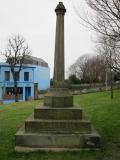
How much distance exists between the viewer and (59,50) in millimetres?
8797

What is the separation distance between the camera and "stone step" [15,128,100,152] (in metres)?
7.38

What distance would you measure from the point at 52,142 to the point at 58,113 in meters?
0.97

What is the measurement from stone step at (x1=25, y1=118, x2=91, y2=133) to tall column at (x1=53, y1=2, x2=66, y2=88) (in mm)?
1505

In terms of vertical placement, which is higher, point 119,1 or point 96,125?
point 119,1

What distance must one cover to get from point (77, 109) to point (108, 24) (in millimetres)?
3343

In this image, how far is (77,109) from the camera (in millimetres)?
8016

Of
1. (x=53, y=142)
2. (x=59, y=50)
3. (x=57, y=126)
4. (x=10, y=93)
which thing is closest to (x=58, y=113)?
(x=57, y=126)

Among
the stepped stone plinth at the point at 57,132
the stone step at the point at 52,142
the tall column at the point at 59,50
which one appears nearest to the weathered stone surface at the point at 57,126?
the stepped stone plinth at the point at 57,132

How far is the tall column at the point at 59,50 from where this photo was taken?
8.77 meters

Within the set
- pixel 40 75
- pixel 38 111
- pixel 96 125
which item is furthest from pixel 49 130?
pixel 40 75

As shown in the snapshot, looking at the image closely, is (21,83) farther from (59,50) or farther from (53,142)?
(53,142)

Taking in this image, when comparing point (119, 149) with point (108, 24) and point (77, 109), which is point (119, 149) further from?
point (108, 24)

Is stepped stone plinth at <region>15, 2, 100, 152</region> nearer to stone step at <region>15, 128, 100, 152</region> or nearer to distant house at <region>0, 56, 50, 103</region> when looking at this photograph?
stone step at <region>15, 128, 100, 152</region>

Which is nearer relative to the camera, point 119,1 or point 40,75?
point 119,1
